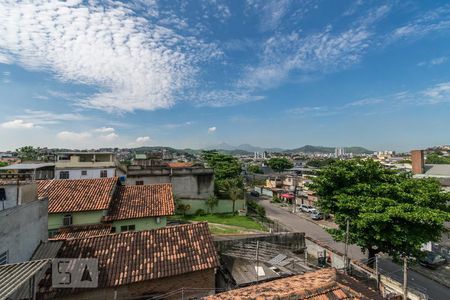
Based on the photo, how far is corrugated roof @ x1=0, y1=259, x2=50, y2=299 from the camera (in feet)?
23.6

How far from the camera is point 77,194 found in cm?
2167

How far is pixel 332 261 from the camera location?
69.9 feet

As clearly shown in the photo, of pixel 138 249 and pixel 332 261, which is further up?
pixel 138 249

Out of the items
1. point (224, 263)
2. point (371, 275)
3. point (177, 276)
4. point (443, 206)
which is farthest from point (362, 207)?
point (177, 276)

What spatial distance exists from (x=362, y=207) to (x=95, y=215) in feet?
63.8

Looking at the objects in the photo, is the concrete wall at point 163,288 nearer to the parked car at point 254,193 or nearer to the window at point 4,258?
the window at point 4,258

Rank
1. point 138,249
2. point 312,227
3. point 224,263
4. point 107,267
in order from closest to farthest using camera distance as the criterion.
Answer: point 107,267 < point 138,249 < point 224,263 < point 312,227

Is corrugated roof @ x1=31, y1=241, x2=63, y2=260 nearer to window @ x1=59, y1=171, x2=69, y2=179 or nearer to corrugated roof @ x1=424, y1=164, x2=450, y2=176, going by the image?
window @ x1=59, y1=171, x2=69, y2=179

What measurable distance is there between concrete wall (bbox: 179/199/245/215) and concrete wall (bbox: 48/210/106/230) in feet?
48.3

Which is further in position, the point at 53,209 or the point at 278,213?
the point at 278,213

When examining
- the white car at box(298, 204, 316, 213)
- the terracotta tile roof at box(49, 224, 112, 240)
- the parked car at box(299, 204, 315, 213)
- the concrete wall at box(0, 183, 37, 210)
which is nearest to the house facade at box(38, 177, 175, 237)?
the terracotta tile roof at box(49, 224, 112, 240)

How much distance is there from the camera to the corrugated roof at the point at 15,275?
7.18 meters

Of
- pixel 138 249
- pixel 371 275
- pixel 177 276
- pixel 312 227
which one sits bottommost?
pixel 312 227

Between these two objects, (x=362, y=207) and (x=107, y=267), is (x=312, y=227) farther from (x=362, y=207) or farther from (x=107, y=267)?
(x=107, y=267)
